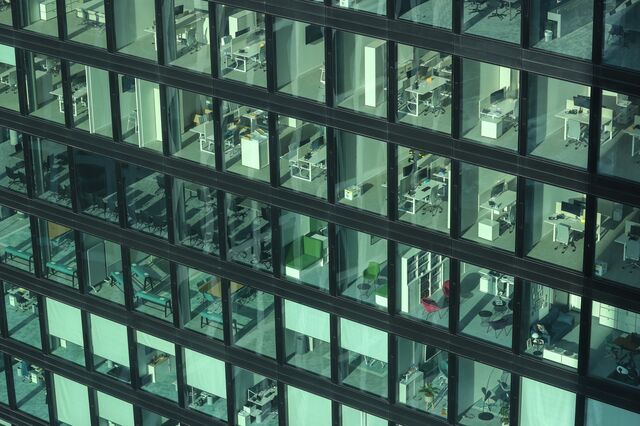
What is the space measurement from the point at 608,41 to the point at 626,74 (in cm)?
104

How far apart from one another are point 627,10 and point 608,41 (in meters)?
0.98

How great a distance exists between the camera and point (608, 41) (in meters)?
50.0

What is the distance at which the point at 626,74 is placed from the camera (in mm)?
49812

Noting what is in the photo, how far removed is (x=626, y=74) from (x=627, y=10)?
5.71 ft

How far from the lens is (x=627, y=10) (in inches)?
1957
